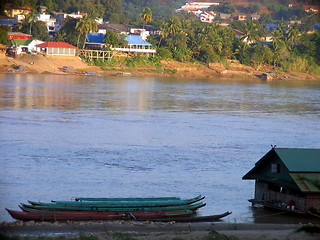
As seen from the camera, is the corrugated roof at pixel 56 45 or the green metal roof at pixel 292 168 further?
A: the corrugated roof at pixel 56 45

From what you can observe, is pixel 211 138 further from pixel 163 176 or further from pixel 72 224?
pixel 72 224

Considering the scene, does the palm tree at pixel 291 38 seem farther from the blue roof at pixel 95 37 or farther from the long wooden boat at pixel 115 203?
the long wooden boat at pixel 115 203

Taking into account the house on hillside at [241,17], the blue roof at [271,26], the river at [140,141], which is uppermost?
the house on hillside at [241,17]

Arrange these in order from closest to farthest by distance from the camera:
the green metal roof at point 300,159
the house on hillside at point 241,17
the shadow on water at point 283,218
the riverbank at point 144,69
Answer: the shadow on water at point 283,218 → the green metal roof at point 300,159 → the riverbank at point 144,69 → the house on hillside at point 241,17

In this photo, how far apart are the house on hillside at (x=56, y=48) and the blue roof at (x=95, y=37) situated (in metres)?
6.76

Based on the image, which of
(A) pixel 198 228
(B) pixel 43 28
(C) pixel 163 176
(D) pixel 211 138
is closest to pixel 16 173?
(C) pixel 163 176

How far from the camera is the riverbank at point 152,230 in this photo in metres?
13.1

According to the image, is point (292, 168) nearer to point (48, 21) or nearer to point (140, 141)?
point (140, 141)

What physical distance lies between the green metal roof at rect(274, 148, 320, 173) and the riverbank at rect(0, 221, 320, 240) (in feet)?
5.93

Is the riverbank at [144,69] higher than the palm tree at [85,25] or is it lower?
lower

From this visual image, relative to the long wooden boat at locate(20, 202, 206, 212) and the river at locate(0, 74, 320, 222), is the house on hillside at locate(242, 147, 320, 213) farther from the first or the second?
the long wooden boat at locate(20, 202, 206, 212)

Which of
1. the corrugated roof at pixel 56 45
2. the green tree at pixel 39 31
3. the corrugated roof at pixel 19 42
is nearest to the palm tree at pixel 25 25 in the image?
the green tree at pixel 39 31

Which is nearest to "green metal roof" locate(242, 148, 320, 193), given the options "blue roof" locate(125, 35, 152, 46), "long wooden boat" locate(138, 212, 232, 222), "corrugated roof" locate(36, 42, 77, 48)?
"long wooden boat" locate(138, 212, 232, 222)

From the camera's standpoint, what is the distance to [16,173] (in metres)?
21.2
